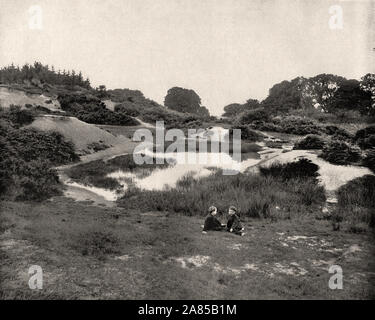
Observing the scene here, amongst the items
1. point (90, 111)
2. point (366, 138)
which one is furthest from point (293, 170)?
point (90, 111)

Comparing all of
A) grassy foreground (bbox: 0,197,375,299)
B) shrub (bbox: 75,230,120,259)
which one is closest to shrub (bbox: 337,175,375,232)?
grassy foreground (bbox: 0,197,375,299)

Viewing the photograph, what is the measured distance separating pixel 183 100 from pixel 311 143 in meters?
68.6

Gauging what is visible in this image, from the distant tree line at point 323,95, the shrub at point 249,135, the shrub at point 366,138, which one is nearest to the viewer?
the shrub at point 366,138

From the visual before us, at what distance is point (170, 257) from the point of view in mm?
8180

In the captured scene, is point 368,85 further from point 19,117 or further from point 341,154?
point 19,117

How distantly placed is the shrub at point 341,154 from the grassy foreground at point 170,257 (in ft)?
16.6

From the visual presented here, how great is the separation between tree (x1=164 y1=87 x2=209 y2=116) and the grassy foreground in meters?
74.2

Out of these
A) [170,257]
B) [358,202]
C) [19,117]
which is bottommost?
[170,257]

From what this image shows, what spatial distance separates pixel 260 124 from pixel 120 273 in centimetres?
3085

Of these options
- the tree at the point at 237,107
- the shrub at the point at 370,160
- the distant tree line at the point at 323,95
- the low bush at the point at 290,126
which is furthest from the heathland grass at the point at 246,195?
the tree at the point at 237,107

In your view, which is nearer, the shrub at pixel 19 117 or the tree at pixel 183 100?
the shrub at pixel 19 117

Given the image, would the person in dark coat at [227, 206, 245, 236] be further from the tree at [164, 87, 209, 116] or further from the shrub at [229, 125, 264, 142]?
the tree at [164, 87, 209, 116]

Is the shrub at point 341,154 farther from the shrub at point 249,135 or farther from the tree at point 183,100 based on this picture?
the tree at point 183,100

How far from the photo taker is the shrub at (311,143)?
58.4 feet
